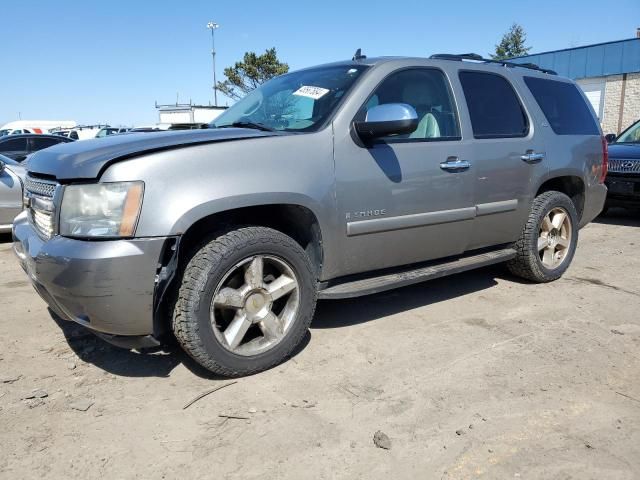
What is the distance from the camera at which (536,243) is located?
4.61 m

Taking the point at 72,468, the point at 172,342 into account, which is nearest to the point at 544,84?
the point at 172,342

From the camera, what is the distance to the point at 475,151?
12.7ft

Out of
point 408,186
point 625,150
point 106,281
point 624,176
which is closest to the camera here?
point 106,281

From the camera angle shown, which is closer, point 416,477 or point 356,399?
point 416,477

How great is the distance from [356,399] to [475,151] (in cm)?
211

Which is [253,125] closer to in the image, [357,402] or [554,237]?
[357,402]

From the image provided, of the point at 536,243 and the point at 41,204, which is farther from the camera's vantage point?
the point at 536,243

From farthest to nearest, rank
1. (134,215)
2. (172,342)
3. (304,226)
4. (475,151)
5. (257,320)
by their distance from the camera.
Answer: (475,151) → (172,342) → (304,226) → (257,320) → (134,215)

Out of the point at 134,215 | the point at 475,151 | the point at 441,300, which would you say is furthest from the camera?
the point at 441,300

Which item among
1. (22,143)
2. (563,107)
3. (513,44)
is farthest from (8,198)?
(513,44)

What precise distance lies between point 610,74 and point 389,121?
25.6 m

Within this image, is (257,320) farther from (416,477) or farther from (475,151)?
(475,151)

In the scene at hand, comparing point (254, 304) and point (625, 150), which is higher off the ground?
point (625, 150)

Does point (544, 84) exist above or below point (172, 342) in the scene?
above
